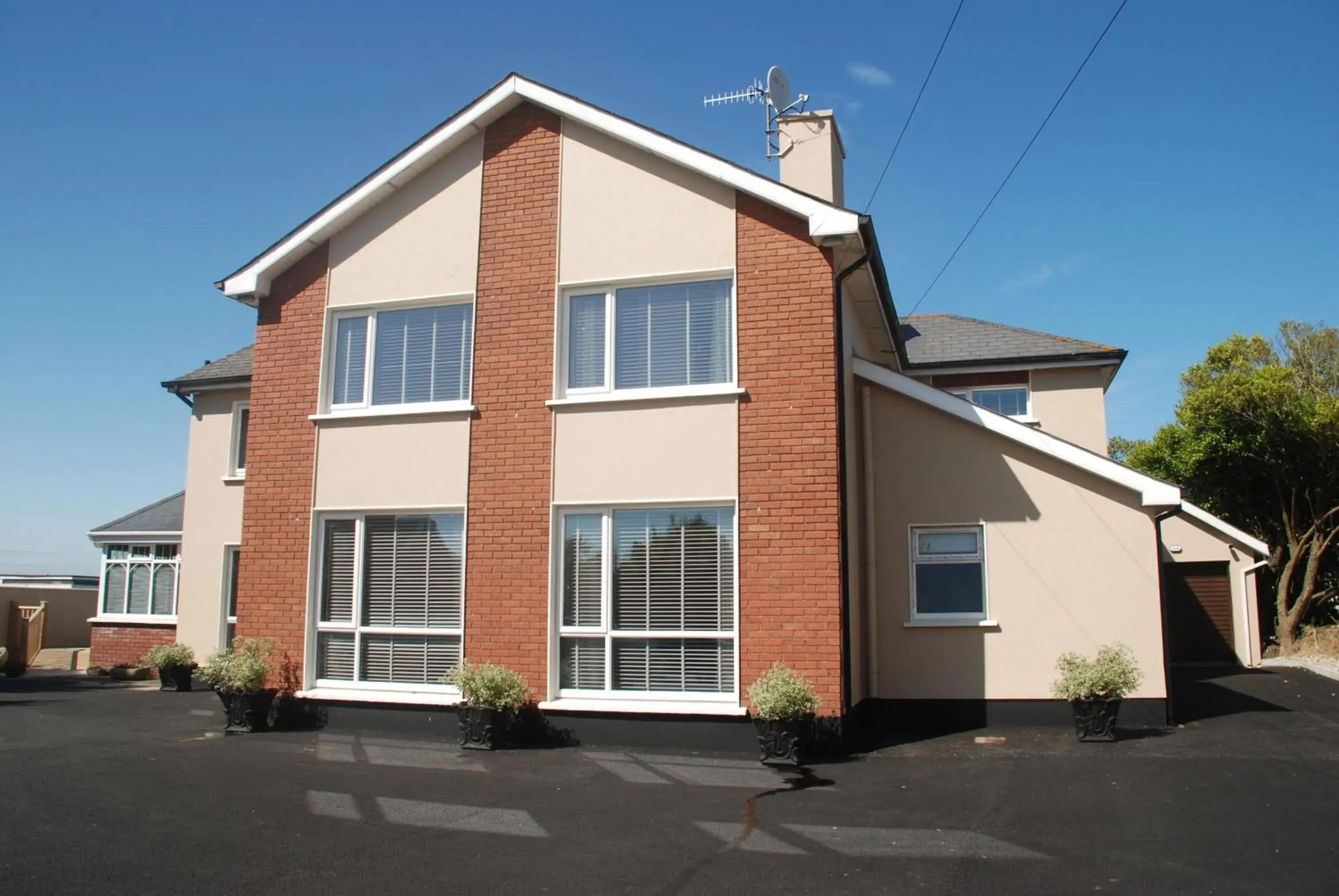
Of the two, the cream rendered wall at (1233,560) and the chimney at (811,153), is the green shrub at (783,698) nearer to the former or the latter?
the chimney at (811,153)

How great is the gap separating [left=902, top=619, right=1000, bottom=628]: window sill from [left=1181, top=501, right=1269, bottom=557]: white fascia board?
10004mm

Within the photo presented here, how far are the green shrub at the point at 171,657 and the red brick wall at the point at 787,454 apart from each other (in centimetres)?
1236

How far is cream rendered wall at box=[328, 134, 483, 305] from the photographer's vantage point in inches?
490

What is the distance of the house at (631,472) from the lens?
1095 centimetres

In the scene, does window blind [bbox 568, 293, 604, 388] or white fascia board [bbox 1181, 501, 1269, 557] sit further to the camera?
white fascia board [bbox 1181, 501, 1269, 557]

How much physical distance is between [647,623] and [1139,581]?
5.78 m

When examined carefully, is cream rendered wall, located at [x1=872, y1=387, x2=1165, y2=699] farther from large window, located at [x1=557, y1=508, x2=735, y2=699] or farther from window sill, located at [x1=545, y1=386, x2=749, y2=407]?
window sill, located at [x1=545, y1=386, x2=749, y2=407]

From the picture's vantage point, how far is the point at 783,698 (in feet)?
31.7

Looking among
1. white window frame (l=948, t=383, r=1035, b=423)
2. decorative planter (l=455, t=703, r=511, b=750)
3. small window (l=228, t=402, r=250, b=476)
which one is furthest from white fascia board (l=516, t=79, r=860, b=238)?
small window (l=228, t=402, r=250, b=476)

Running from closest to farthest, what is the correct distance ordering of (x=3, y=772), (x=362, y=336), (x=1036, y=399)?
1. (x=3, y=772)
2. (x=362, y=336)
3. (x=1036, y=399)

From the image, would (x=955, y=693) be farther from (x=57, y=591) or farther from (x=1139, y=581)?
(x=57, y=591)

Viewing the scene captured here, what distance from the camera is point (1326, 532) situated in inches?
905

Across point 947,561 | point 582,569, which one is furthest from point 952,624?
point 582,569

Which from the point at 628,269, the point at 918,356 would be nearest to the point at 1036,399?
the point at 918,356
